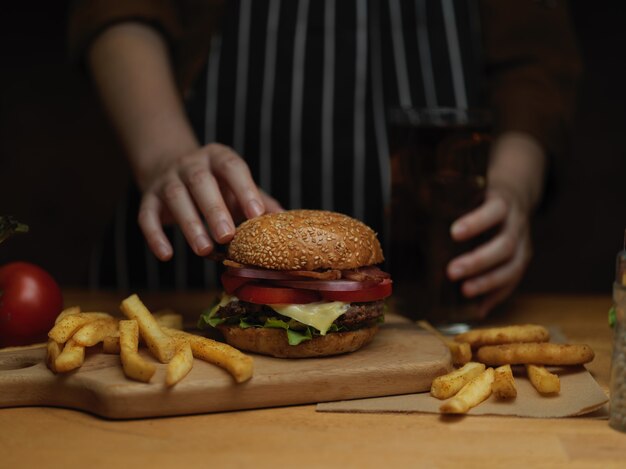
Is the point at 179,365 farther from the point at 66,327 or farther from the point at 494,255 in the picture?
the point at 494,255

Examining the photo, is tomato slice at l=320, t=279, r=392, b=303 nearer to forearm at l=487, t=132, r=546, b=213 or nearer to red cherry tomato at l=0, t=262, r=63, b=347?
red cherry tomato at l=0, t=262, r=63, b=347

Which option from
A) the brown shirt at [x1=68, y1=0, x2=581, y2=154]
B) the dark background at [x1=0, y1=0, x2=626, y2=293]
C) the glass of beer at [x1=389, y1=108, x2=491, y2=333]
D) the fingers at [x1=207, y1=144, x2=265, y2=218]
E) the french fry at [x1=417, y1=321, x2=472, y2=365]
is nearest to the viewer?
the french fry at [x1=417, y1=321, x2=472, y2=365]

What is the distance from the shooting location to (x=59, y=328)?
75.5 inches

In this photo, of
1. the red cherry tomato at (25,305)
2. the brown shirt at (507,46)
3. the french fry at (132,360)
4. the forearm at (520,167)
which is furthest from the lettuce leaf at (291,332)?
the brown shirt at (507,46)

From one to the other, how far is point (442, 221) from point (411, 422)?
90 cm

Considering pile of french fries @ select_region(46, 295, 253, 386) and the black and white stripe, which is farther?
the black and white stripe

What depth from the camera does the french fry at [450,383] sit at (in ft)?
6.18

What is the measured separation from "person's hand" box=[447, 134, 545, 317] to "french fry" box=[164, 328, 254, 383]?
2.97 ft

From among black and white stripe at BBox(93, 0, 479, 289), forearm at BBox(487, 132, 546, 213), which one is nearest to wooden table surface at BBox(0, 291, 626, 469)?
forearm at BBox(487, 132, 546, 213)

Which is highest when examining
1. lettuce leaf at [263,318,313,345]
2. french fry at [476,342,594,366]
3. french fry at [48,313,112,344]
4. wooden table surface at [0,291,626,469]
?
french fry at [48,313,112,344]

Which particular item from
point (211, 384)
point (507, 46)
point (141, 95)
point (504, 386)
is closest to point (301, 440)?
point (211, 384)

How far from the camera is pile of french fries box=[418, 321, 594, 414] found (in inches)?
72.6

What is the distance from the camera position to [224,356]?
1.88 metres

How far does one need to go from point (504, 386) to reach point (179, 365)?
2.43ft
